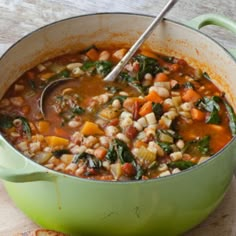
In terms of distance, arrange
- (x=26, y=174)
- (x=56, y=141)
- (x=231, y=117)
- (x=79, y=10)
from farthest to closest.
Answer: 1. (x=79, y=10)
2. (x=231, y=117)
3. (x=56, y=141)
4. (x=26, y=174)

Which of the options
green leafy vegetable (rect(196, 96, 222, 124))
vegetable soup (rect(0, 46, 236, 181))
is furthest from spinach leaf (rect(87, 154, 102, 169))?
green leafy vegetable (rect(196, 96, 222, 124))

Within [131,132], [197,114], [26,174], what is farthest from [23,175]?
[197,114]

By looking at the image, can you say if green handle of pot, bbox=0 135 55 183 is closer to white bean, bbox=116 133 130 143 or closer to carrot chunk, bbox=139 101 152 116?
white bean, bbox=116 133 130 143

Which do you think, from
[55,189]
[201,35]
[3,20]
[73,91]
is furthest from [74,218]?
[3,20]

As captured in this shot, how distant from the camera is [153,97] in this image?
9.22 feet

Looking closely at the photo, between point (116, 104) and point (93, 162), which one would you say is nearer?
point (93, 162)

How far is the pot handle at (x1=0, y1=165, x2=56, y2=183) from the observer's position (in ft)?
6.93

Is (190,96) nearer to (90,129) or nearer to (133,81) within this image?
(133,81)

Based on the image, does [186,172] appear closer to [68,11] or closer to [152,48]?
[152,48]

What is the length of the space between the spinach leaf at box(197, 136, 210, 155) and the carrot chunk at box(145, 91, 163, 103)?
30 centimetres

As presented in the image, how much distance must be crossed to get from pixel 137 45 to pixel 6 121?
75cm

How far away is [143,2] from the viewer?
404 cm

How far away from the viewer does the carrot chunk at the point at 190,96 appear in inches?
113

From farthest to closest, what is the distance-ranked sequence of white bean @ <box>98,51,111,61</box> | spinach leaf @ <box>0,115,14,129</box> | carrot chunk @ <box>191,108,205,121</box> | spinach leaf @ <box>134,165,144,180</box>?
white bean @ <box>98,51,111,61</box>, carrot chunk @ <box>191,108,205,121</box>, spinach leaf @ <box>0,115,14,129</box>, spinach leaf @ <box>134,165,144,180</box>
